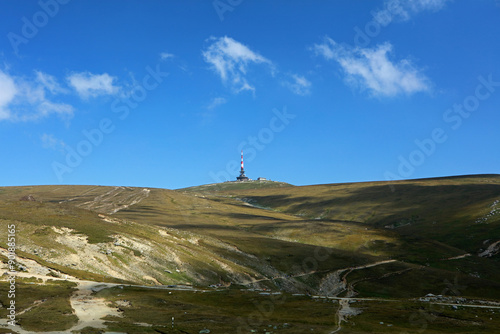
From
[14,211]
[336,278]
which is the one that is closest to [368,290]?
[336,278]

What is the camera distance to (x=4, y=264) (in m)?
81.0

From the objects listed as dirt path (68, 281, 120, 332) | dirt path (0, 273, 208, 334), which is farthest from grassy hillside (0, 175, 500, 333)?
dirt path (68, 281, 120, 332)

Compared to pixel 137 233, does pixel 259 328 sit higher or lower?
lower

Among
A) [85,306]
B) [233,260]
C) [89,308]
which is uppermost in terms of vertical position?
[233,260]

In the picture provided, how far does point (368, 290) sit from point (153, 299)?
6954 cm

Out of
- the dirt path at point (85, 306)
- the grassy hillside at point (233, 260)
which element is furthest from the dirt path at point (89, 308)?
the grassy hillside at point (233, 260)

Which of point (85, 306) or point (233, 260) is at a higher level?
point (233, 260)

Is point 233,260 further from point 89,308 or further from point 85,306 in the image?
point 89,308

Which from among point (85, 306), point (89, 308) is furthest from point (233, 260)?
point (89, 308)

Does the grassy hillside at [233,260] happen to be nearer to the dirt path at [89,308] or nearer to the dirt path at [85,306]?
the dirt path at [85,306]

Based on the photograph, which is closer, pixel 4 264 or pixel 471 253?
pixel 4 264

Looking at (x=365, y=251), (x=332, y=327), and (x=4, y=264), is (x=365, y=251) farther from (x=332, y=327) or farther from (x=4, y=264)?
(x=4, y=264)

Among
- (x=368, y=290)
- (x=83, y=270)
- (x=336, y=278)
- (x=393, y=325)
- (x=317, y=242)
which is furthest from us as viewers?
(x=317, y=242)

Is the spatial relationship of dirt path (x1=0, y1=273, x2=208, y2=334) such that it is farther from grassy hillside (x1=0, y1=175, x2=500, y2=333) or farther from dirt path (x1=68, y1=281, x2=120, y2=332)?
grassy hillside (x1=0, y1=175, x2=500, y2=333)
